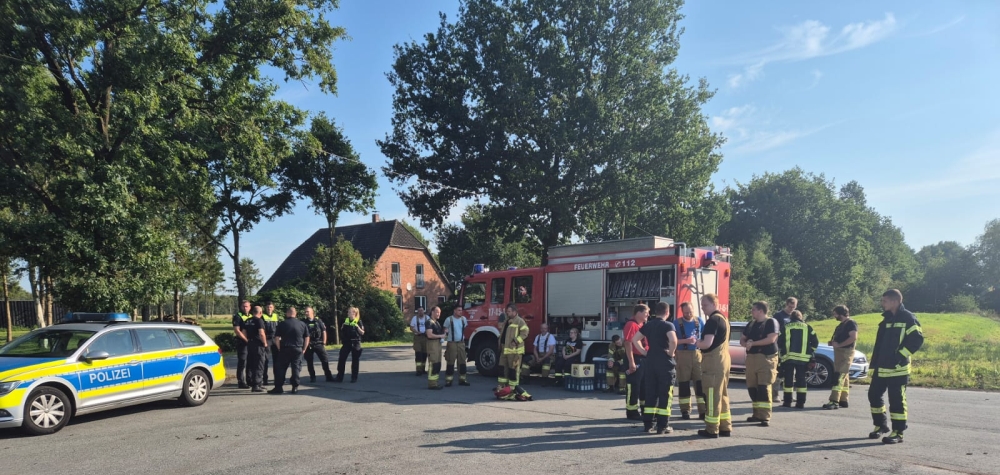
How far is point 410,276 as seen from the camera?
47.5 meters

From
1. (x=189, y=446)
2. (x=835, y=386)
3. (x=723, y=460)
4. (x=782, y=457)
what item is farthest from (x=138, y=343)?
(x=835, y=386)

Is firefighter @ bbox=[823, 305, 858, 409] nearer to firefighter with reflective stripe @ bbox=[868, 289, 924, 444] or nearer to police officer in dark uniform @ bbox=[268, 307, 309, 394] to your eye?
firefighter with reflective stripe @ bbox=[868, 289, 924, 444]

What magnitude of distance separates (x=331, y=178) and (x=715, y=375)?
20.6 meters

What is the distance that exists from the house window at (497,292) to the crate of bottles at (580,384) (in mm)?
3335

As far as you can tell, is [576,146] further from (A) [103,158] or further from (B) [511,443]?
(B) [511,443]

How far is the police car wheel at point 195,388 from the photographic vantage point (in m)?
9.88

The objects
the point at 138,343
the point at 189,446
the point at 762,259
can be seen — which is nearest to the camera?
the point at 189,446

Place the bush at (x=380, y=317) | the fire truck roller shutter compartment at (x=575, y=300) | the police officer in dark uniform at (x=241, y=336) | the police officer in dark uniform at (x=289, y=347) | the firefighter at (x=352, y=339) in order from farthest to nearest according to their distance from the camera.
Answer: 1. the bush at (x=380, y=317)
2. the fire truck roller shutter compartment at (x=575, y=300)
3. the firefighter at (x=352, y=339)
4. the police officer in dark uniform at (x=241, y=336)
5. the police officer in dark uniform at (x=289, y=347)

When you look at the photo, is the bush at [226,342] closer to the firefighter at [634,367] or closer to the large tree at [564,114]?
the large tree at [564,114]

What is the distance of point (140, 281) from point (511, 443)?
387 inches

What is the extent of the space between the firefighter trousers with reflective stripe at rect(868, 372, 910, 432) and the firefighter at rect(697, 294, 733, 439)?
1.74 metres

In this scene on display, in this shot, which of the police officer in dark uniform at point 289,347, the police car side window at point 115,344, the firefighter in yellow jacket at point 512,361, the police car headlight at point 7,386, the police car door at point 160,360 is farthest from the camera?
the police officer in dark uniform at point 289,347

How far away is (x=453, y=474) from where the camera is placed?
18.8 ft

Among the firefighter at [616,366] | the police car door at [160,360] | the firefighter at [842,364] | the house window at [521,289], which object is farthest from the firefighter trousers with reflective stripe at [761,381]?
the police car door at [160,360]
